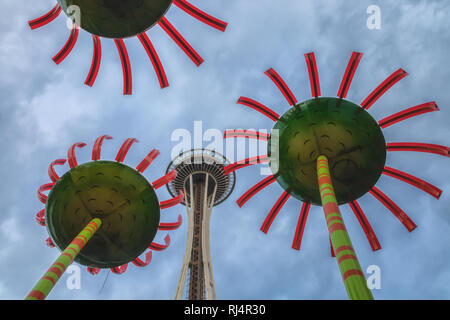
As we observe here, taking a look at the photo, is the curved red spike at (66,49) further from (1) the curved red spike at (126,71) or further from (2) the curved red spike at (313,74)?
(2) the curved red spike at (313,74)

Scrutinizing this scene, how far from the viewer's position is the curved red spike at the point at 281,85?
22.8ft

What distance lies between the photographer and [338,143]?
6598 mm

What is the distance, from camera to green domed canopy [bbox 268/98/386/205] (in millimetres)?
6605

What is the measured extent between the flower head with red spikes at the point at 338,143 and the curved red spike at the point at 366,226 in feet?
1.59

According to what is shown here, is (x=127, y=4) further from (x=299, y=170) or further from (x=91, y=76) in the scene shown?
(x=299, y=170)

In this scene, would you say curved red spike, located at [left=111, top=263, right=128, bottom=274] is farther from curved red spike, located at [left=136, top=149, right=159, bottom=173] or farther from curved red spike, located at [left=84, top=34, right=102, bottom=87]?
curved red spike, located at [left=84, top=34, right=102, bottom=87]

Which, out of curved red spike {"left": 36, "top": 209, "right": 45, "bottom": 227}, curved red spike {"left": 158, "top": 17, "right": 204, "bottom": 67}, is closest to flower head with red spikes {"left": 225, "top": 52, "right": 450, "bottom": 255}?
curved red spike {"left": 158, "top": 17, "right": 204, "bottom": 67}

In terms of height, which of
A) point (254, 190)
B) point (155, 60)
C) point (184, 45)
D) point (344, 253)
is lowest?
point (344, 253)

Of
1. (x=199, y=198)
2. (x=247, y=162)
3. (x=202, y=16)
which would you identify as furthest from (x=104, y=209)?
(x=199, y=198)

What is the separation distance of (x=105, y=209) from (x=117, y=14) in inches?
146

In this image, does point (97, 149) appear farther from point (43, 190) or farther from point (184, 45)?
point (184, 45)

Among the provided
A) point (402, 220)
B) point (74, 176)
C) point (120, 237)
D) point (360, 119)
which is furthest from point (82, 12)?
point (402, 220)

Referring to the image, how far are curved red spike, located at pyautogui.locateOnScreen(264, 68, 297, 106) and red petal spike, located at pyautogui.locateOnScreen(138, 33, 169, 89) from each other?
8.43ft

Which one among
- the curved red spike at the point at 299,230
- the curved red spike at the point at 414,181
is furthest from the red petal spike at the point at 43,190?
the curved red spike at the point at 414,181
